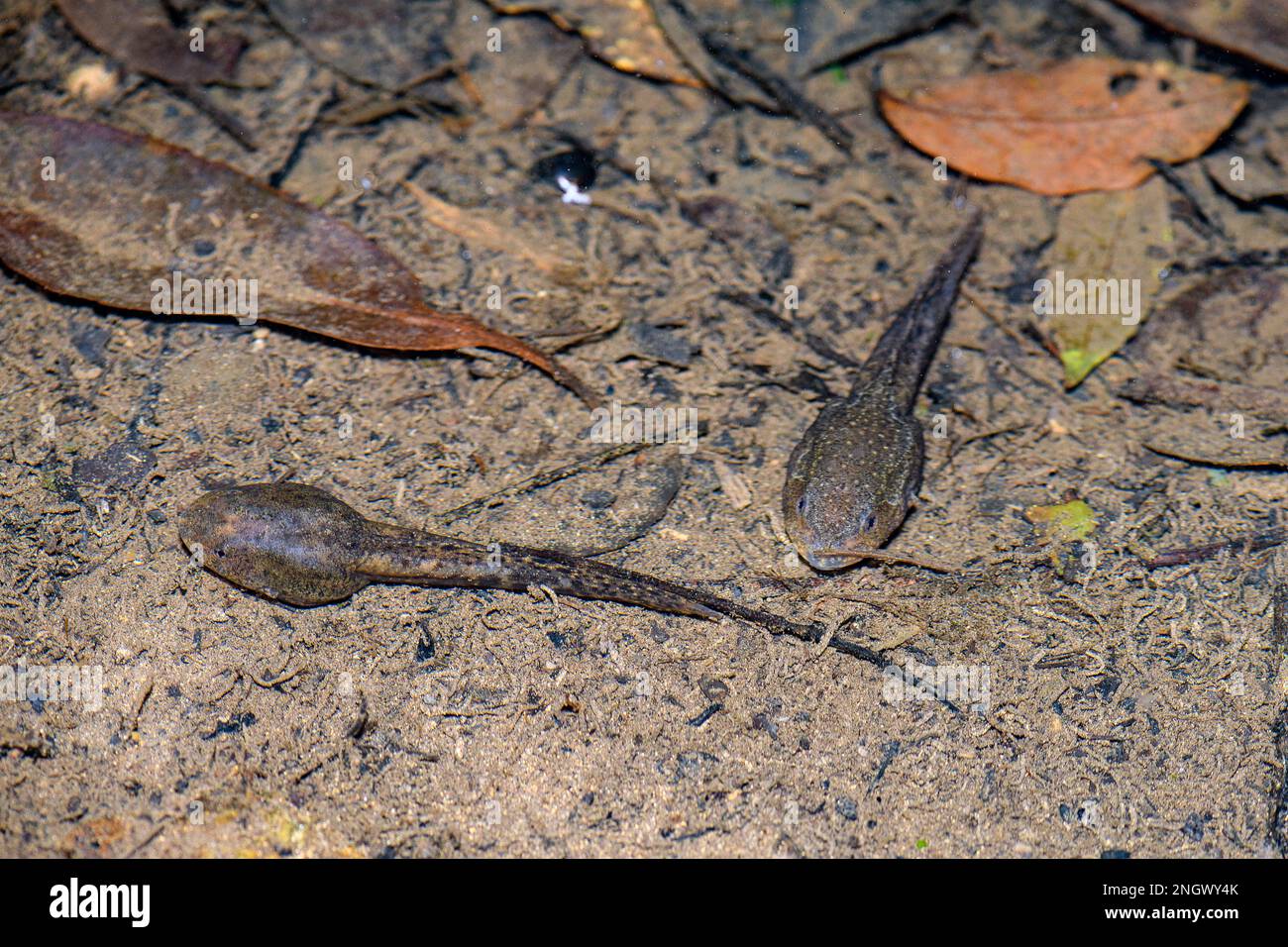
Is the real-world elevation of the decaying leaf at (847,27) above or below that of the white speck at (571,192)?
above

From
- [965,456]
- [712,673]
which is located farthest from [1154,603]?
[712,673]

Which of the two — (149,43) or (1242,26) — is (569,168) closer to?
(149,43)

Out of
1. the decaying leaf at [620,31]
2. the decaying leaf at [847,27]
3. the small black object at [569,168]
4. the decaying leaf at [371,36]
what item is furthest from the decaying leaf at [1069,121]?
the decaying leaf at [371,36]

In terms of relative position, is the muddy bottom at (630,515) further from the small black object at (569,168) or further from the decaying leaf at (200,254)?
the decaying leaf at (200,254)

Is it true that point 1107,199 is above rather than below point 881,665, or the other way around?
above

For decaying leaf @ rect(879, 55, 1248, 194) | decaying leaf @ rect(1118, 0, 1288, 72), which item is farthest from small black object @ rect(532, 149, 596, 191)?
decaying leaf @ rect(1118, 0, 1288, 72)

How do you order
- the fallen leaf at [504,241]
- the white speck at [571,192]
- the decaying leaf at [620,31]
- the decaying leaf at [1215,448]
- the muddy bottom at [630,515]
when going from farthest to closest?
the decaying leaf at [620,31]
the white speck at [571,192]
the fallen leaf at [504,241]
the decaying leaf at [1215,448]
the muddy bottom at [630,515]
